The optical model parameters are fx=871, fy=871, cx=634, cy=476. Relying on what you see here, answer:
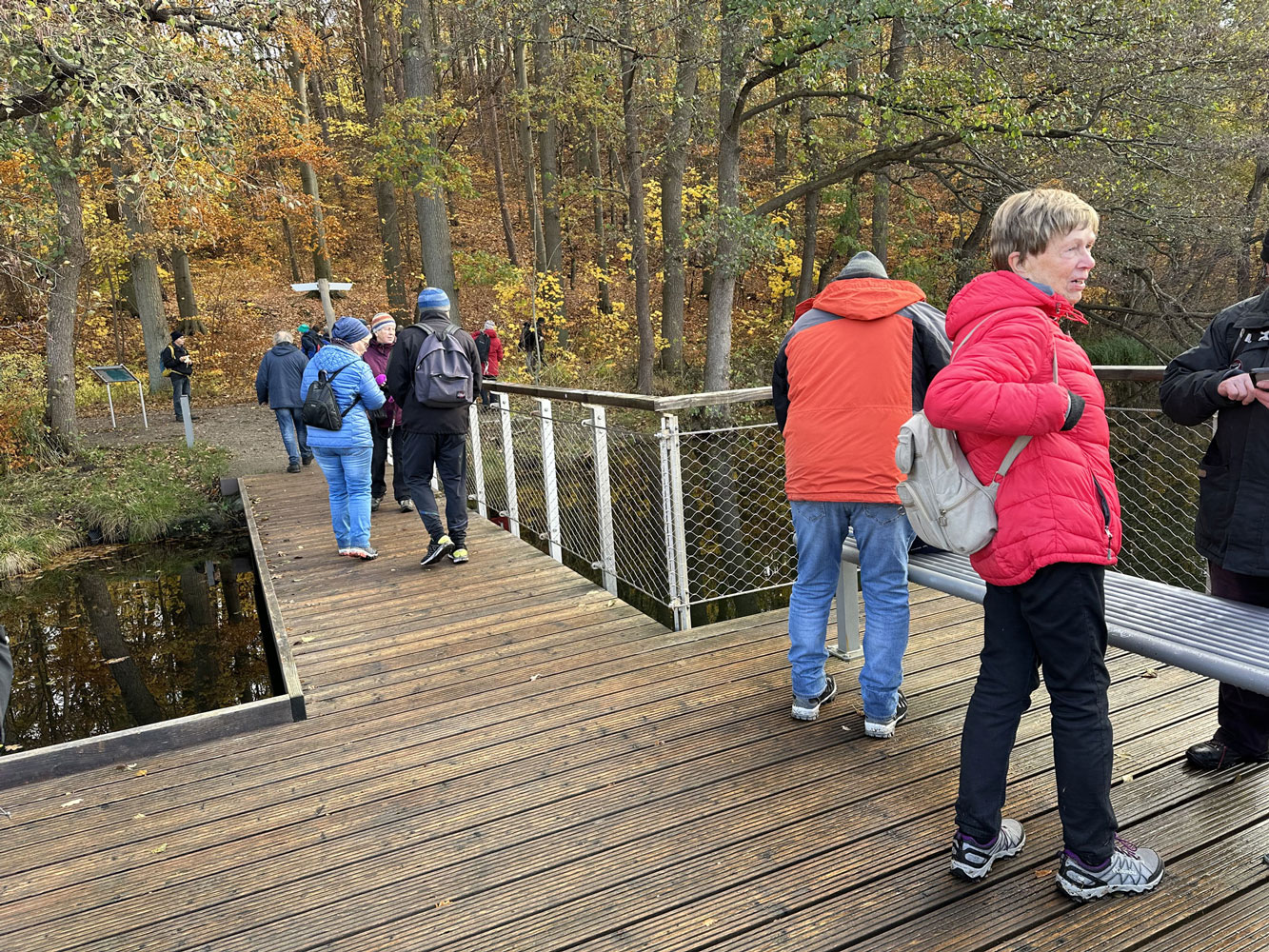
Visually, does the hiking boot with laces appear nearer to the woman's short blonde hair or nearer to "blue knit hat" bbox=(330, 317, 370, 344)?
"blue knit hat" bbox=(330, 317, 370, 344)

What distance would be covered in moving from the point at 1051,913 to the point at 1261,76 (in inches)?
481

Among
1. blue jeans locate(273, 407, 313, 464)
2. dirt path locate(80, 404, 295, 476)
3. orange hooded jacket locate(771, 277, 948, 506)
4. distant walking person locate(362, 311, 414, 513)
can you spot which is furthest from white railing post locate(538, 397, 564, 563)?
dirt path locate(80, 404, 295, 476)

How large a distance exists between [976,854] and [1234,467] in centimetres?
134

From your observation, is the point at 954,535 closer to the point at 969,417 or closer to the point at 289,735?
the point at 969,417

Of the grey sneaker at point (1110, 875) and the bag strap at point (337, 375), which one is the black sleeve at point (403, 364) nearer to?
the bag strap at point (337, 375)

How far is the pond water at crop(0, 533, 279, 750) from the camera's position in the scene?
5.93m

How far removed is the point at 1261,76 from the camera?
34.7 ft

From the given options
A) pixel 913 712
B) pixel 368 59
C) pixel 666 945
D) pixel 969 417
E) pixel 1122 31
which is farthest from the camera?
pixel 368 59

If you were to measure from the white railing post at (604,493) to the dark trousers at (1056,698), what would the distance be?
2785mm

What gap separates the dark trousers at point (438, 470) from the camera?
18.8 ft

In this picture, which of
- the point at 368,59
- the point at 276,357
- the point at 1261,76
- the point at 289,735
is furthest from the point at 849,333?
the point at 368,59

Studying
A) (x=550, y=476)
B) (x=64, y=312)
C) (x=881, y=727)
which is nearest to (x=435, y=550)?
(x=550, y=476)

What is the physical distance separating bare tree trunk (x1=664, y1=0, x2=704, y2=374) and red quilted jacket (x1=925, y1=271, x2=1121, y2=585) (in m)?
11.7

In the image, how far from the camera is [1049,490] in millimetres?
2076
